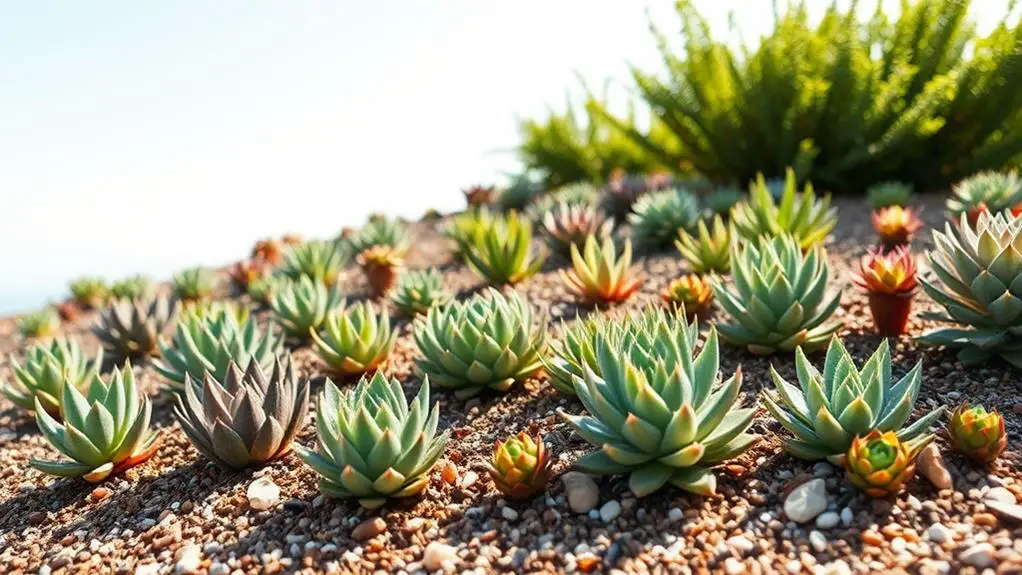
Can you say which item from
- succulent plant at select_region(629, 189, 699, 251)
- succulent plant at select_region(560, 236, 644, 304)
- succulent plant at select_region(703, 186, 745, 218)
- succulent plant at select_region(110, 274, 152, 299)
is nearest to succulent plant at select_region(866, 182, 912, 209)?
succulent plant at select_region(703, 186, 745, 218)

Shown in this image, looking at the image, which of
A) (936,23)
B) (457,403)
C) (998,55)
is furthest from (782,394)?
(936,23)

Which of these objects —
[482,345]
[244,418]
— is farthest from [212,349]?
[482,345]

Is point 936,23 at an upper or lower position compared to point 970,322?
upper

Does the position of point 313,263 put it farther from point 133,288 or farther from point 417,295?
point 133,288

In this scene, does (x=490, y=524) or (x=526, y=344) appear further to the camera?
(x=526, y=344)

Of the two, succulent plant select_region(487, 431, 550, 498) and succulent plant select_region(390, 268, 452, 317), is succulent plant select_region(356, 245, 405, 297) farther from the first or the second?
succulent plant select_region(487, 431, 550, 498)

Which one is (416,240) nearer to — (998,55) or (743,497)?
(998,55)
